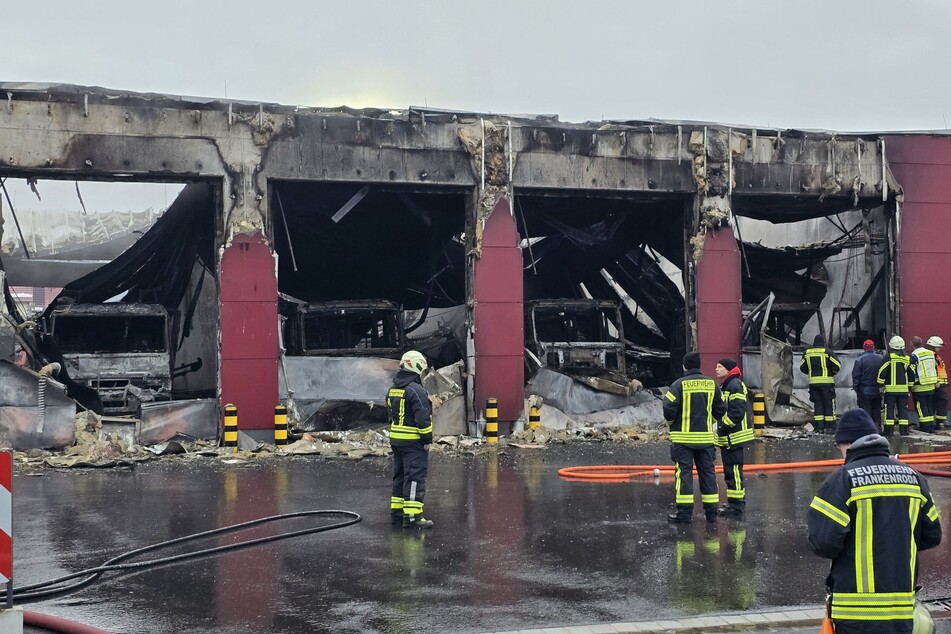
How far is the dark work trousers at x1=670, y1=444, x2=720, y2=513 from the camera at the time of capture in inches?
376

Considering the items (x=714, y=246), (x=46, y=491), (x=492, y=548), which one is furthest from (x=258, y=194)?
(x=492, y=548)

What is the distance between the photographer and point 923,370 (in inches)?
740

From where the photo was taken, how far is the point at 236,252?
60.1 feet

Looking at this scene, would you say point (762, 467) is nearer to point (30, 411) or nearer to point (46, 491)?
point (46, 491)

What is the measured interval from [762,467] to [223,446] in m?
9.19

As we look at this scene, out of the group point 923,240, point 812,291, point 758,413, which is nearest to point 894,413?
point 758,413

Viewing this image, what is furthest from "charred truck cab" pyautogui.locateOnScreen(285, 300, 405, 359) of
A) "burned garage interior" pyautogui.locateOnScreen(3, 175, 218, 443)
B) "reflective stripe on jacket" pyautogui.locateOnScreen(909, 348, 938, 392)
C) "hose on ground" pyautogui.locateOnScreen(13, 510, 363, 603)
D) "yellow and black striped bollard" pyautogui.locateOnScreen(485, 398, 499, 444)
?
"hose on ground" pyautogui.locateOnScreen(13, 510, 363, 603)

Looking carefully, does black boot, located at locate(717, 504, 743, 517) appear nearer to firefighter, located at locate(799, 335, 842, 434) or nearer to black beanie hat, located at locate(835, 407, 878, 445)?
black beanie hat, located at locate(835, 407, 878, 445)

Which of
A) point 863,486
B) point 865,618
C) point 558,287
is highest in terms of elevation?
point 558,287

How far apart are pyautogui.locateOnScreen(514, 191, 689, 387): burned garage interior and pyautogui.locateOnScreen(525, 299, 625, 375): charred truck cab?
0.8 inches

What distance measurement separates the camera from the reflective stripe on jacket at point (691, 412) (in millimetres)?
9555

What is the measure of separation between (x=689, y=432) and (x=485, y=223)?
34.7 ft

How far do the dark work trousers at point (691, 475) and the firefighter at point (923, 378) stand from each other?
34.8 feet

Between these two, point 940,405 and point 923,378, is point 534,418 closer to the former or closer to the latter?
point 923,378
